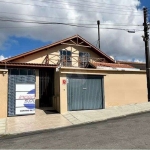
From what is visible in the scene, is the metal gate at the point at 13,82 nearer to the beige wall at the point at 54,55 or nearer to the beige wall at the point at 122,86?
the beige wall at the point at 122,86

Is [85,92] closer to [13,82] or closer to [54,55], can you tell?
[13,82]

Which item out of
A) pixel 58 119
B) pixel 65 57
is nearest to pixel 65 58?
pixel 65 57

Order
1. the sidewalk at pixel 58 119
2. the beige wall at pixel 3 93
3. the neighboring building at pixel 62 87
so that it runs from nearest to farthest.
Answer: the sidewalk at pixel 58 119 < the beige wall at pixel 3 93 < the neighboring building at pixel 62 87

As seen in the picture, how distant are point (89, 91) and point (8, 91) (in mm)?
5216

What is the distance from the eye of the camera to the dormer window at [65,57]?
2042 cm

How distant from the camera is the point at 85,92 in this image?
13758 millimetres

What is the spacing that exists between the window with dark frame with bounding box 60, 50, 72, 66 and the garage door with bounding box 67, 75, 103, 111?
22.2ft

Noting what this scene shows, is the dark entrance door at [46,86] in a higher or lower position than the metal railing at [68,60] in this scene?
lower

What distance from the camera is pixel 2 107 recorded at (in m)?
11.7

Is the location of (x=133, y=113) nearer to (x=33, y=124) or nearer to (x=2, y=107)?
(x=33, y=124)

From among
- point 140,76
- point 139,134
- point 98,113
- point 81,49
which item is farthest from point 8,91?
point 81,49

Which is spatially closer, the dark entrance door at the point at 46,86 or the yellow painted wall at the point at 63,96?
the yellow painted wall at the point at 63,96

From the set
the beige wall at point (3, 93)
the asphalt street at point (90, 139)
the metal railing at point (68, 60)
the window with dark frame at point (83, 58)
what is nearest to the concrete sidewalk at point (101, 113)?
the asphalt street at point (90, 139)

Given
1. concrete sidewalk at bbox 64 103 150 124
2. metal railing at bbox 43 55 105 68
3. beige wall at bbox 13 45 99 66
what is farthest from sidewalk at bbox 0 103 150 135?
metal railing at bbox 43 55 105 68
